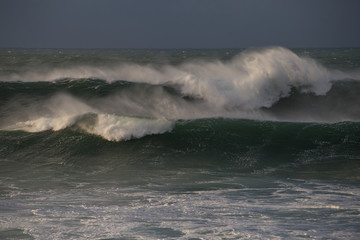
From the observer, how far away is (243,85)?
17.4 m

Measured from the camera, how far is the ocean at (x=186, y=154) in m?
6.42

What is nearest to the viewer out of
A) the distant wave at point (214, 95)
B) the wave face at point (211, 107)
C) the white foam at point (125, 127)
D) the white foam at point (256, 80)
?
the wave face at point (211, 107)

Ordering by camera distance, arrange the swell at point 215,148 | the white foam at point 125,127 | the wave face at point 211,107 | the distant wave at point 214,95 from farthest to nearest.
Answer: the distant wave at point 214,95, the white foam at point 125,127, the wave face at point 211,107, the swell at point 215,148

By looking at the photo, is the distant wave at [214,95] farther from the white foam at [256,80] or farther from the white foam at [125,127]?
the white foam at [125,127]

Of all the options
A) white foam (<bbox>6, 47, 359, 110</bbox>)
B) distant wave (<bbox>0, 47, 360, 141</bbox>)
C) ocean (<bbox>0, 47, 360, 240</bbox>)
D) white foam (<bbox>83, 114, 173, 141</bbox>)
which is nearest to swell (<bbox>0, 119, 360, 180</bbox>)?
ocean (<bbox>0, 47, 360, 240</bbox>)

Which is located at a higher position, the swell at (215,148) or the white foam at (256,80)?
the white foam at (256,80)

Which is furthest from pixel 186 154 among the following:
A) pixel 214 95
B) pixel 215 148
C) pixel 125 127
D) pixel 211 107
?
pixel 214 95

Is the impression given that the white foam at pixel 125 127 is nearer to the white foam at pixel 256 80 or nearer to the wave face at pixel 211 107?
the wave face at pixel 211 107

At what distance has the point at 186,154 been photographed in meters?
11.4

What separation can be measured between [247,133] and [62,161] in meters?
4.81

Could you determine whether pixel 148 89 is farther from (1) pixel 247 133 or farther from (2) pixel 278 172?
(2) pixel 278 172

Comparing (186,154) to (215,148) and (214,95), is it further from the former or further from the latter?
(214,95)

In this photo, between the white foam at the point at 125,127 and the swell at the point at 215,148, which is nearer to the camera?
the swell at the point at 215,148

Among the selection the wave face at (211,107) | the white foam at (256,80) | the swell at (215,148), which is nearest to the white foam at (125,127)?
the wave face at (211,107)
